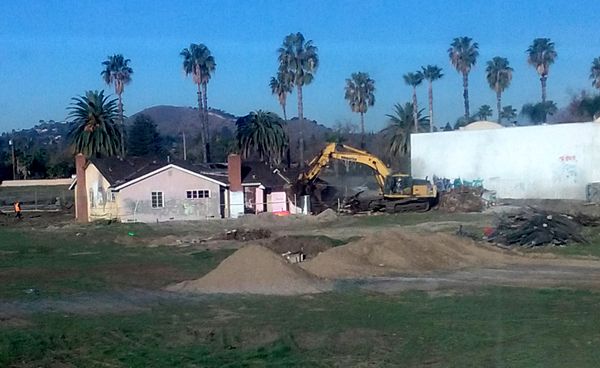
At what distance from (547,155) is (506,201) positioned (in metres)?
4.45

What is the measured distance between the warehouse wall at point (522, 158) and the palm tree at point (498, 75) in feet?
159

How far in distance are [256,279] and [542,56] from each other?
3807 inches

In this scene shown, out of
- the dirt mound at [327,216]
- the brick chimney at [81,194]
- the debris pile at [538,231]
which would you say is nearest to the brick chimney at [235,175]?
the dirt mound at [327,216]

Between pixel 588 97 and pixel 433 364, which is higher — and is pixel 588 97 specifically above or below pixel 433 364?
above

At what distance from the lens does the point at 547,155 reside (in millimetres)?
71188

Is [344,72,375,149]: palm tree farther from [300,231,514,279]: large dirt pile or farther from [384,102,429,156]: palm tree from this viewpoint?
[300,231,514,279]: large dirt pile

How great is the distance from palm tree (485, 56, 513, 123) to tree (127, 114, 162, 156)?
47924 millimetres

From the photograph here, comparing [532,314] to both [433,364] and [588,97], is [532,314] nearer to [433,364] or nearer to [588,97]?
[433,364]

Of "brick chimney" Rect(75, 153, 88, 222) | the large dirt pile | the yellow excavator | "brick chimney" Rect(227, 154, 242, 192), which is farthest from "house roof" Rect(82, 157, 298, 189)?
the large dirt pile

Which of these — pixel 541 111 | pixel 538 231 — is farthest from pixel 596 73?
pixel 538 231

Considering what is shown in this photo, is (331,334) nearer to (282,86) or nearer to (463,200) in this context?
(463,200)

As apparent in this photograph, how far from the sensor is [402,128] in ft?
356

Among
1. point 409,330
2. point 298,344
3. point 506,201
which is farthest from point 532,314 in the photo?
point 506,201

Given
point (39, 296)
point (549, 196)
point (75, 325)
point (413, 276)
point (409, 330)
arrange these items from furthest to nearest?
point (549, 196), point (413, 276), point (39, 296), point (75, 325), point (409, 330)
